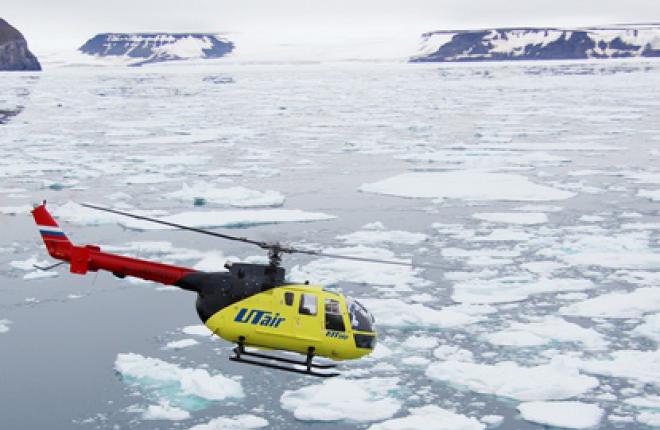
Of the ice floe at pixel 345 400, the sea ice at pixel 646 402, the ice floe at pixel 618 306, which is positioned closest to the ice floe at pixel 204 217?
the ice floe at pixel 618 306

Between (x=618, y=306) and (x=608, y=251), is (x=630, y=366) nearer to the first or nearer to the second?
(x=618, y=306)

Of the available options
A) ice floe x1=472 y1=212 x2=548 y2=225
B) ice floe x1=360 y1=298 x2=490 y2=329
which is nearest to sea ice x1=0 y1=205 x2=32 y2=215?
ice floe x1=360 y1=298 x2=490 y2=329

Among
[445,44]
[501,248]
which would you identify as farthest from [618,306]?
[445,44]

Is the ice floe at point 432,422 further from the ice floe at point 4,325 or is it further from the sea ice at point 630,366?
the ice floe at point 4,325

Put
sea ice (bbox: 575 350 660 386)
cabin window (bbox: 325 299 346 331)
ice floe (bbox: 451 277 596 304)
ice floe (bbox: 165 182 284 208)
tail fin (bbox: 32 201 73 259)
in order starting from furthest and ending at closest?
ice floe (bbox: 165 182 284 208), ice floe (bbox: 451 277 596 304), tail fin (bbox: 32 201 73 259), sea ice (bbox: 575 350 660 386), cabin window (bbox: 325 299 346 331)

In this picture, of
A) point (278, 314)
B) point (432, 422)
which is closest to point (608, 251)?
point (432, 422)


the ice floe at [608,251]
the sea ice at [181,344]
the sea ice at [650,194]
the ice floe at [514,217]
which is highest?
the sea ice at [650,194]

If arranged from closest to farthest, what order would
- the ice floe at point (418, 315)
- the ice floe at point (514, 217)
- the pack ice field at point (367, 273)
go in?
the pack ice field at point (367, 273)
the ice floe at point (418, 315)
the ice floe at point (514, 217)

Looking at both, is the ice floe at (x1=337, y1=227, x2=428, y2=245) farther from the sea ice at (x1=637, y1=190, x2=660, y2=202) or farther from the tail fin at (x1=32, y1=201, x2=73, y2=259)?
the sea ice at (x1=637, y1=190, x2=660, y2=202)
